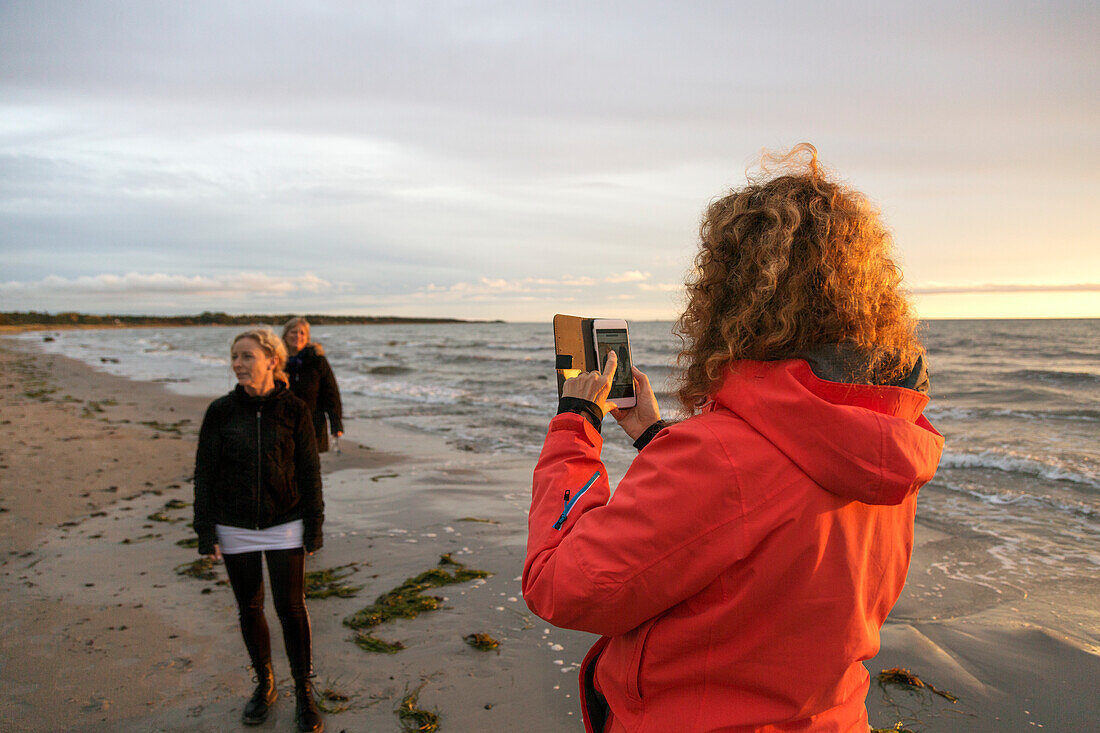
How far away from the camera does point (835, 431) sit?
42.9 inches

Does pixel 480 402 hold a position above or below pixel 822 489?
below

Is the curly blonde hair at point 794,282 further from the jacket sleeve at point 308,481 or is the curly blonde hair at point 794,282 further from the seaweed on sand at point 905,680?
the seaweed on sand at point 905,680

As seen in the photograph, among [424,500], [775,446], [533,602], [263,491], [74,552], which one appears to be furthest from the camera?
[424,500]

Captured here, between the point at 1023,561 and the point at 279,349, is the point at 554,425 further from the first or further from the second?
the point at 1023,561

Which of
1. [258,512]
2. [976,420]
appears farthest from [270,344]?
[976,420]

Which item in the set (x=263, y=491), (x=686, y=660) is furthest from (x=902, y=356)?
(x=263, y=491)

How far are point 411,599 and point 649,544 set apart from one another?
4.08 m

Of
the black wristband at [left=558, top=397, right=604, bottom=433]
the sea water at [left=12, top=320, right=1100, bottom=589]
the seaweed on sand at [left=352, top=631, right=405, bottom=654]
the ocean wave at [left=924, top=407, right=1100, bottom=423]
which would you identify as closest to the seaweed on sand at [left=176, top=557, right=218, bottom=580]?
the seaweed on sand at [left=352, top=631, right=405, bottom=654]

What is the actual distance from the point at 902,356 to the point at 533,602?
0.91m

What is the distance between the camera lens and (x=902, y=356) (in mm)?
1264

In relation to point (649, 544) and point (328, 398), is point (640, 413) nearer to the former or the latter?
point (649, 544)

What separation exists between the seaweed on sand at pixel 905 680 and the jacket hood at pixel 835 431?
3.15m

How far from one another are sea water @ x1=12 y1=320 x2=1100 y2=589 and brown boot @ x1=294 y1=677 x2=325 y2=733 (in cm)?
247

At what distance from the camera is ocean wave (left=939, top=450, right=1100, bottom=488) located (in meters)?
8.50
